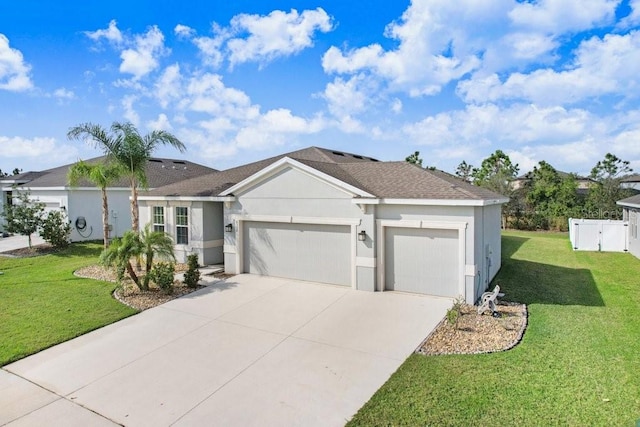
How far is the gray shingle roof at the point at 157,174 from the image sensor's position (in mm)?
22156

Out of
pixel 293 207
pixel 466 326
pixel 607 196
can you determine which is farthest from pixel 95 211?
pixel 607 196

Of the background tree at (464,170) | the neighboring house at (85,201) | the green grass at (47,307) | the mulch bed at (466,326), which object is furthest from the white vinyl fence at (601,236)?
the neighboring house at (85,201)

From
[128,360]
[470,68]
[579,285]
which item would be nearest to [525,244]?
[579,285]

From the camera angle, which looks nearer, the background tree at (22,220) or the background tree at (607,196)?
the background tree at (22,220)

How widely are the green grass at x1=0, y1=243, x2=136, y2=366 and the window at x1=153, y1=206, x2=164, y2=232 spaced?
3.27 metres

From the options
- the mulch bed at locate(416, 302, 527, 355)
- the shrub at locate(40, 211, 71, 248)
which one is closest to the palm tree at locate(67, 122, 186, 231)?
the shrub at locate(40, 211, 71, 248)

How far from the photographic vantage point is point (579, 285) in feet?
40.4

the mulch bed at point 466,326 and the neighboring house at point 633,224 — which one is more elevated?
the neighboring house at point 633,224

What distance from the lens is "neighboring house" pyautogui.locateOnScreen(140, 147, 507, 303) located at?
33.6ft

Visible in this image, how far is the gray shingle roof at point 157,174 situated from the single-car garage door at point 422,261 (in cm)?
1742

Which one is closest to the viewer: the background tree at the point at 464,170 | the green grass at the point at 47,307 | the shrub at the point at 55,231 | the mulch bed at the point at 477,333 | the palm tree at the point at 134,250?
the mulch bed at the point at 477,333

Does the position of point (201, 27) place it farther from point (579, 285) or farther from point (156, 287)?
point (579, 285)

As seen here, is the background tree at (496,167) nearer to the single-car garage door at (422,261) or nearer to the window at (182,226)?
the single-car garage door at (422,261)

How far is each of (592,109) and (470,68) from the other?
840 centimetres
